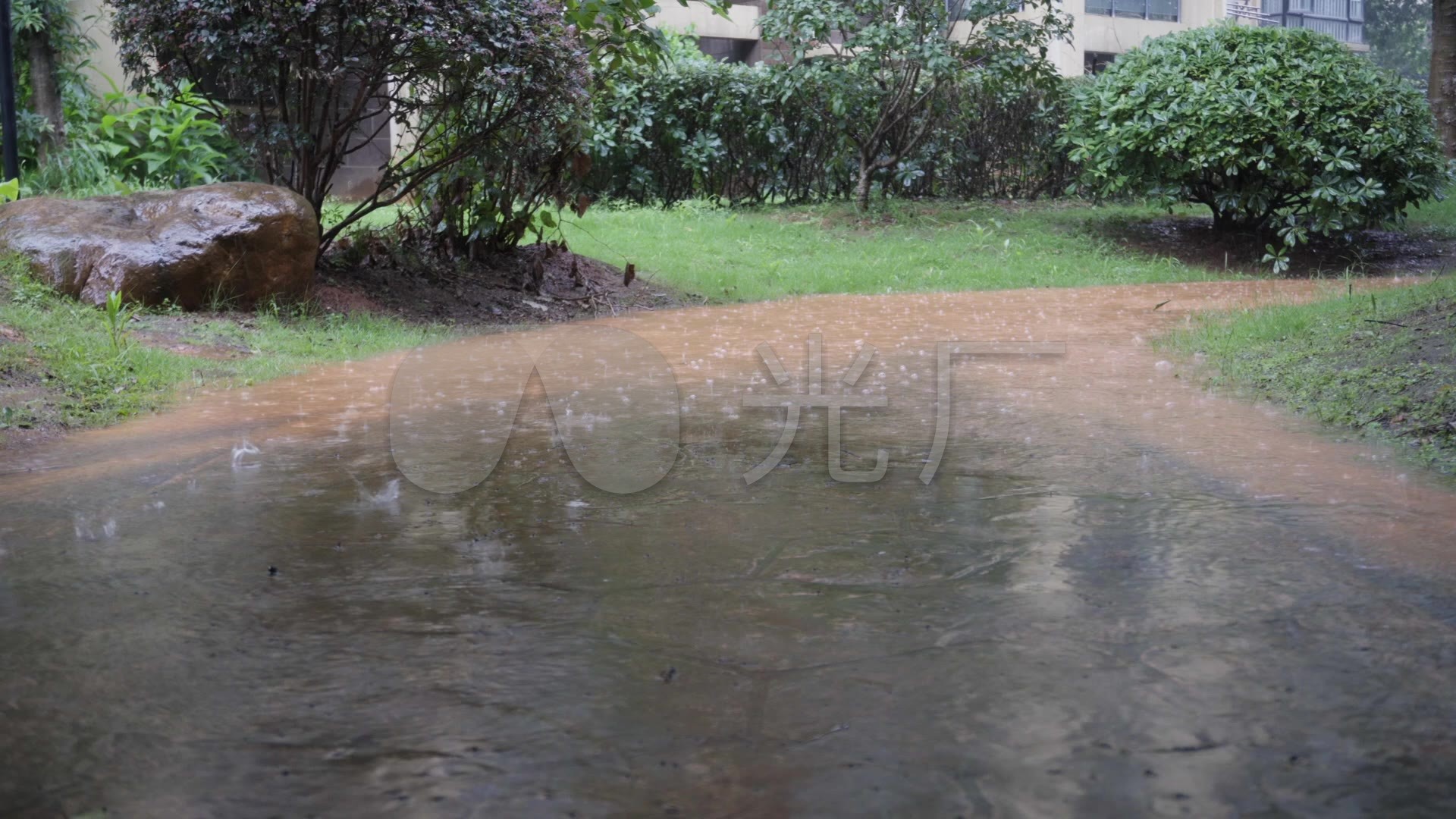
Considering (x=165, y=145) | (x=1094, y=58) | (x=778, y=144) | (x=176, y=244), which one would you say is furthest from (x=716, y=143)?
(x=1094, y=58)

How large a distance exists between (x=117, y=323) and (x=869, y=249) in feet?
26.1

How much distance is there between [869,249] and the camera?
517 inches

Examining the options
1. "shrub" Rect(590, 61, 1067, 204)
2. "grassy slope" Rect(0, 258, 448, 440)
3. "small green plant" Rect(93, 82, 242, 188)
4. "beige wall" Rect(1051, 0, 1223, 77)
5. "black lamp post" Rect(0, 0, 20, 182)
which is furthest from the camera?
"beige wall" Rect(1051, 0, 1223, 77)

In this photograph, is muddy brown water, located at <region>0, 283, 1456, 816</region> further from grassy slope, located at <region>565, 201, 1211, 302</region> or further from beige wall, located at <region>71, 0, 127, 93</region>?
beige wall, located at <region>71, 0, 127, 93</region>

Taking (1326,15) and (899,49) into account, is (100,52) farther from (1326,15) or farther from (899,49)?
(1326,15)

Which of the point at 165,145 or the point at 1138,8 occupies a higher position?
the point at 1138,8

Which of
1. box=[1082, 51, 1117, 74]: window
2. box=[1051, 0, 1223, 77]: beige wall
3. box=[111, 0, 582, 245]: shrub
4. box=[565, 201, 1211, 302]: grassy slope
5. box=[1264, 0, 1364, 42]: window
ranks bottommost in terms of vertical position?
box=[565, 201, 1211, 302]: grassy slope

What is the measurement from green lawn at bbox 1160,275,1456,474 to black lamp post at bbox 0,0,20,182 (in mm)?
8238

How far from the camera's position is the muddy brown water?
211cm

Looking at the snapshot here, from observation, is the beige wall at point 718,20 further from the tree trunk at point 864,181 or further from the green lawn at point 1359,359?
the green lawn at point 1359,359

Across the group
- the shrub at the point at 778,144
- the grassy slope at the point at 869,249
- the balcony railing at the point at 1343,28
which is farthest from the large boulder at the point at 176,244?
the balcony railing at the point at 1343,28

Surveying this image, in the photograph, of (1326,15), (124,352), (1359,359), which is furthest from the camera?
(1326,15)

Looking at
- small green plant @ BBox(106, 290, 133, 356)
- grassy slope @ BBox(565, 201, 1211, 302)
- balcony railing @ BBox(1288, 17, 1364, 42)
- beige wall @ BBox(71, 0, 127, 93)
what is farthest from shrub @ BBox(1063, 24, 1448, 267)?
balcony railing @ BBox(1288, 17, 1364, 42)

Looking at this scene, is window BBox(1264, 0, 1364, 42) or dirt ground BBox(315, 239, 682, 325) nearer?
dirt ground BBox(315, 239, 682, 325)
